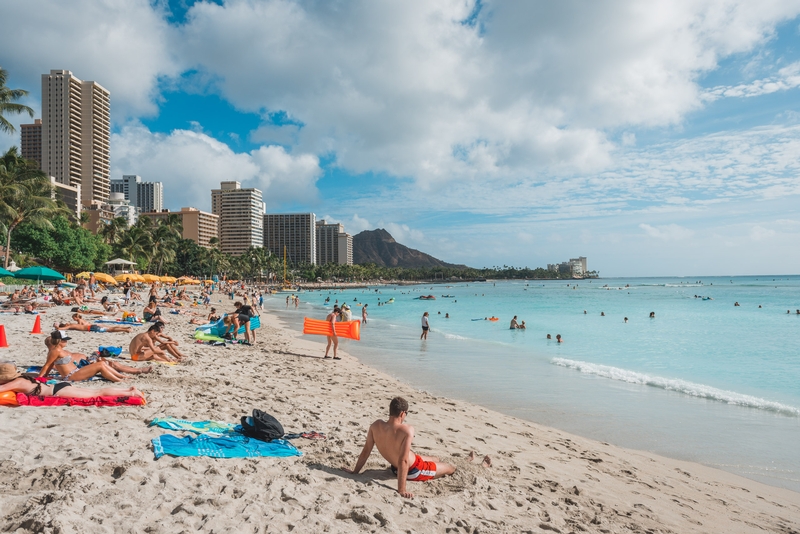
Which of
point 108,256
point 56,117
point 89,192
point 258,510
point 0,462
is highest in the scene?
point 56,117

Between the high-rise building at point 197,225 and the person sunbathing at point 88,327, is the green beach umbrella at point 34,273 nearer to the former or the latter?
the person sunbathing at point 88,327

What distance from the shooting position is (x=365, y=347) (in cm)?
1748

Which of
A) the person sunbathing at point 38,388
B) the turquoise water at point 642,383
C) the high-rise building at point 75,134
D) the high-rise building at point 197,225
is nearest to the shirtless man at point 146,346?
the person sunbathing at point 38,388

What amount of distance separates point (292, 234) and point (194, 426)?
194951mm

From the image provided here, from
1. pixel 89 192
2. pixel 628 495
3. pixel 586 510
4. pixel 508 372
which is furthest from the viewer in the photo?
pixel 89 192

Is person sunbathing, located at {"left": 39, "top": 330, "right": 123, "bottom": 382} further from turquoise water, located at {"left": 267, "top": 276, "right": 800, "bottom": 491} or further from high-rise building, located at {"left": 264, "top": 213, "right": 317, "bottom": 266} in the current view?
high-rise building, located at {"left": 264, "top": 213, "right": 317, "bottom": 266}

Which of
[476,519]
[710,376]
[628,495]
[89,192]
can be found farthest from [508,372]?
[89,192]

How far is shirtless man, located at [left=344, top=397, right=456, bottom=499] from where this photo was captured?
14.0 ft

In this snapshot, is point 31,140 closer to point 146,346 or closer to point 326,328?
point 326,328

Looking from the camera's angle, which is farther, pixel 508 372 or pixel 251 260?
pixel 251 260

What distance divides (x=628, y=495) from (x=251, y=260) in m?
110

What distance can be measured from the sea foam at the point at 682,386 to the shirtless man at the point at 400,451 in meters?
8.18

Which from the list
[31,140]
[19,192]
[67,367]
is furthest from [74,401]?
[31,140]

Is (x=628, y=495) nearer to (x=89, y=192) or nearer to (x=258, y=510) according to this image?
(x=258, y=510)
